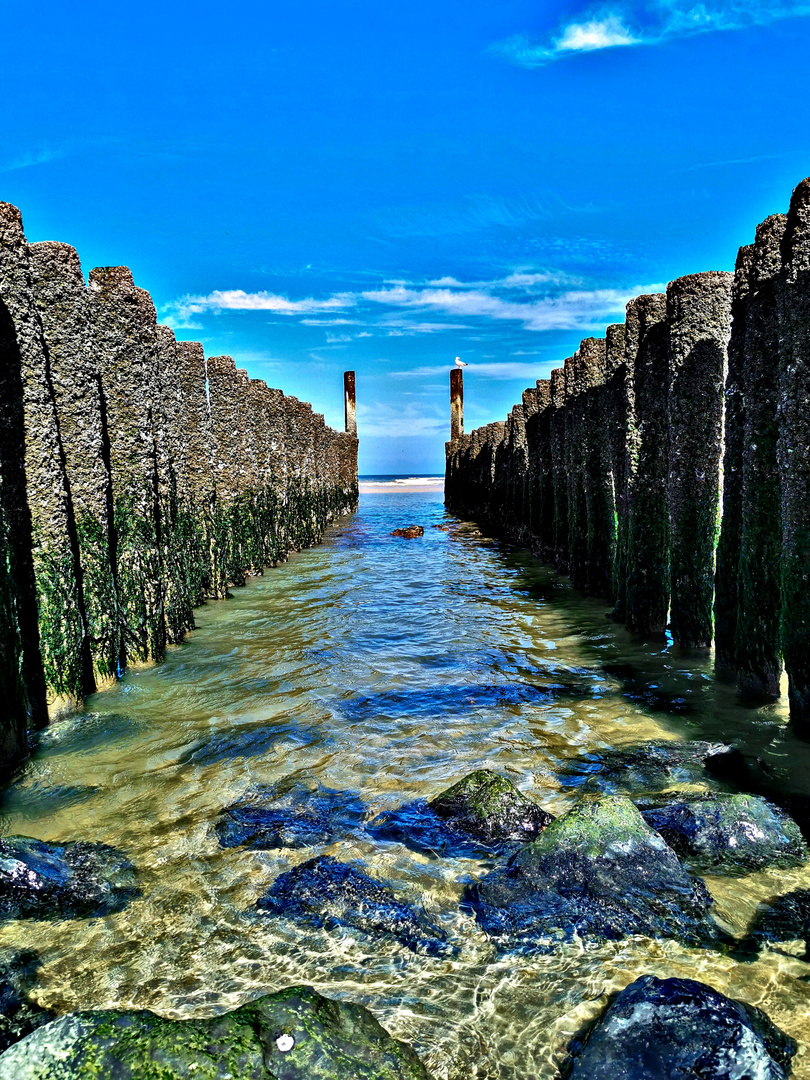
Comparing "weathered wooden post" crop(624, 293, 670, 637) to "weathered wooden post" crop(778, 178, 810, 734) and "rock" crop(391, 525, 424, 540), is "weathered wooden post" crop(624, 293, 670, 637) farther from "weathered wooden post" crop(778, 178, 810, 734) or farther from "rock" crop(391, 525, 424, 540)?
"rock" crop(391, 525, 424, 540)

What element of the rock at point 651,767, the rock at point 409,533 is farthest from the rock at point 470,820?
the rock at point 409,533

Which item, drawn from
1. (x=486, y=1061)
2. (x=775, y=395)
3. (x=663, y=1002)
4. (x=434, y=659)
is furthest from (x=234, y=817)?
(x=775, y=395)

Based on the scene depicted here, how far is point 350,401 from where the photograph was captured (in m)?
33.5

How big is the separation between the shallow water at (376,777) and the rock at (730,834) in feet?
0.40

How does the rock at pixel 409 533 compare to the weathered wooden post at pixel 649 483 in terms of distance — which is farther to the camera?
the rock at pixel 409 533

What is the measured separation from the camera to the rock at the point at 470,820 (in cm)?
329

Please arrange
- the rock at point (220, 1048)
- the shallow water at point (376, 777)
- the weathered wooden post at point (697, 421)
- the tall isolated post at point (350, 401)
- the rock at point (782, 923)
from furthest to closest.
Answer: the tall isolated post at point (350, 401) → the weathered wooden post at point (697, 421) → the rock at point (782, 923) → the shallow water at point (376, 777) → the rock at point (220, 1048)

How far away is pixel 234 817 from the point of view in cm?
360

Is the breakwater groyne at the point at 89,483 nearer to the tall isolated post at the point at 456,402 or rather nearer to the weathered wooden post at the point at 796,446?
the weathered wooden post at the point at 796,446

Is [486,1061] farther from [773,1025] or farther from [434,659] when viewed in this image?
[434,659]

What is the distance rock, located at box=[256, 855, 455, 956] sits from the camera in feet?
8.71

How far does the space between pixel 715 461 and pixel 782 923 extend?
393 cm

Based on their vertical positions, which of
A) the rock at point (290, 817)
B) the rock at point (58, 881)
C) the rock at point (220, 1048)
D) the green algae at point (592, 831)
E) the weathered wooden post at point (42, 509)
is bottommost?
the rock at point (290, 817)

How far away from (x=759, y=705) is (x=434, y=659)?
291 cm
